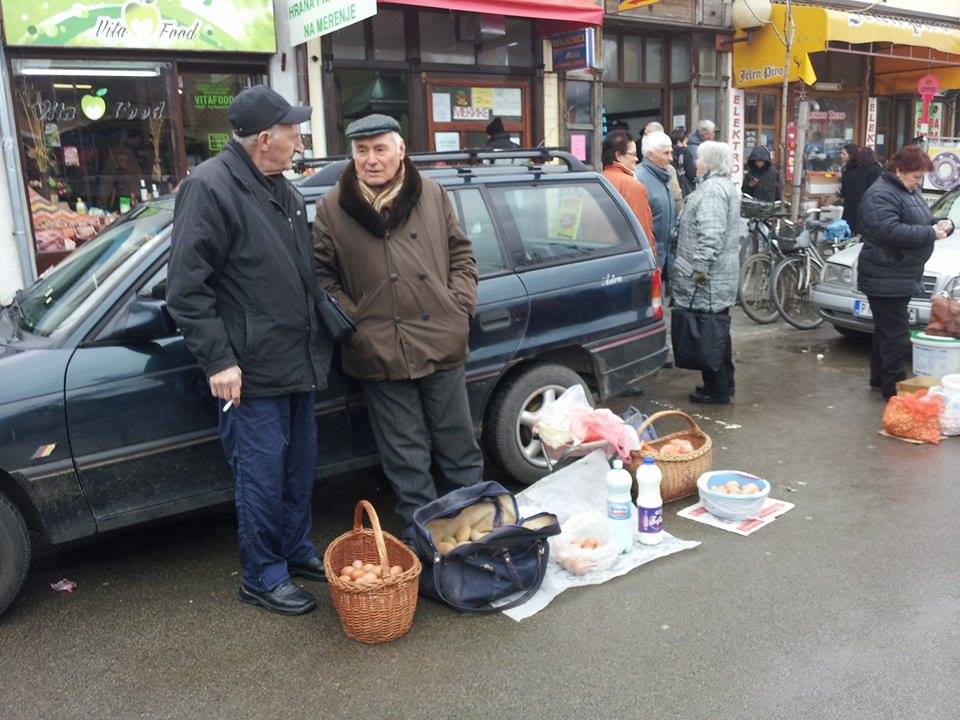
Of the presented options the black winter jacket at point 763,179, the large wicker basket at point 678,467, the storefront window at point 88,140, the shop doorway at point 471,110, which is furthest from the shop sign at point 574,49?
the large wicker basket at point 678,467

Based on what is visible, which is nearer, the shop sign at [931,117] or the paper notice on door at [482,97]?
the paper notice on door at [482,97]

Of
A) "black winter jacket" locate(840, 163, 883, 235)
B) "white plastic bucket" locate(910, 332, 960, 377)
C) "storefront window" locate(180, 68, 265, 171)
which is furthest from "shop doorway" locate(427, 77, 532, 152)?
"white plastic bucket" locate(910, 332, 960, 377)

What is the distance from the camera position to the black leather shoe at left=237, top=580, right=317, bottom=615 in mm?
3623

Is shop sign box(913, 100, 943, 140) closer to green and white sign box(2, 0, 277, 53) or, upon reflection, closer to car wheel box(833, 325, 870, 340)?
car wheel box(833, 325, 870, 340)

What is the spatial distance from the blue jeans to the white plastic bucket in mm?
4820

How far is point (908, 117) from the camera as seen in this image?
1836 cm

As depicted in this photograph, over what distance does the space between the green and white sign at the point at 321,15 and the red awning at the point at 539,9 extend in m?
0.91

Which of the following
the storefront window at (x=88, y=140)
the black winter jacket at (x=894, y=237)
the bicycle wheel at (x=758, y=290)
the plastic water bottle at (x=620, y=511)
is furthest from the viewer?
the bicycle wheel at (x=758, y=290)

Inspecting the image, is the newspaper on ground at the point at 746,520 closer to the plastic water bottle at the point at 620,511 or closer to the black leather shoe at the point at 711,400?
the plastic water bottle at the point at 620,511

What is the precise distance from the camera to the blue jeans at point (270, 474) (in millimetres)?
3484

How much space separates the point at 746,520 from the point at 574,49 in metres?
8.62

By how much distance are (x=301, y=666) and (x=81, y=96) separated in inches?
281

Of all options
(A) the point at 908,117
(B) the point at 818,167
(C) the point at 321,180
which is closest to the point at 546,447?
(C) the point at 321,180

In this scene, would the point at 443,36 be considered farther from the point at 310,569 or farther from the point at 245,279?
the point at 310,569
